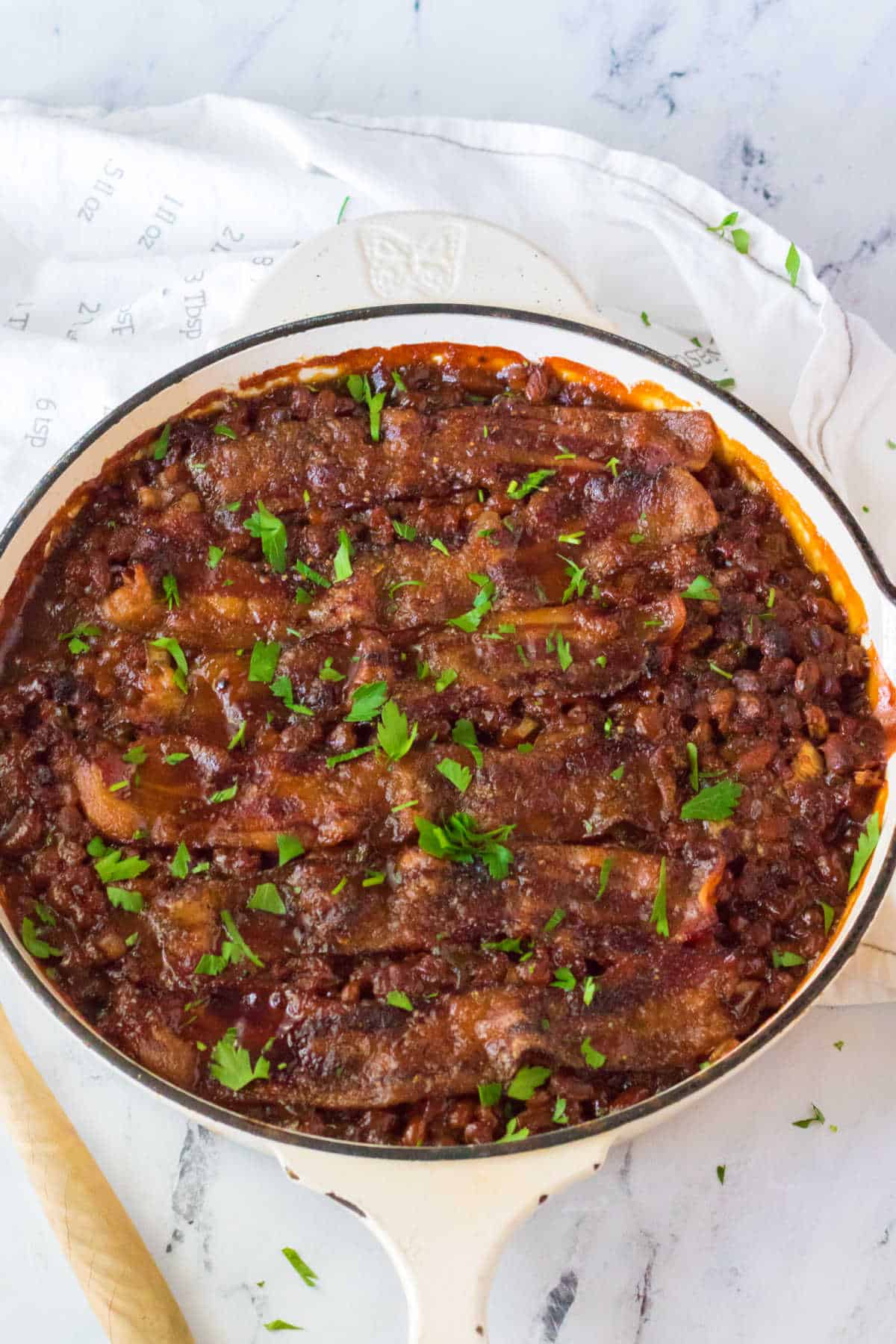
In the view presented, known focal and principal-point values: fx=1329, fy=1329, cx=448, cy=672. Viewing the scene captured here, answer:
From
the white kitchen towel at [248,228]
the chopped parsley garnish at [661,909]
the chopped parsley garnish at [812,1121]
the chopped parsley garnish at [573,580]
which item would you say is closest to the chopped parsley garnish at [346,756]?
the chopped parsley garnish at [573,580]

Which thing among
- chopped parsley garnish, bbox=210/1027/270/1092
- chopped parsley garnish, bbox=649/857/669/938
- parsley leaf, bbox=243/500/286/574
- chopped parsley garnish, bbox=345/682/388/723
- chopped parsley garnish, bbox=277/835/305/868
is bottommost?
chopped parsley garnish, bbox=210/1027/270/1092

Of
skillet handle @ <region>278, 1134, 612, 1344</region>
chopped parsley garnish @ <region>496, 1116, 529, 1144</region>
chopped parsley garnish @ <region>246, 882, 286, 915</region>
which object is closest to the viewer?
skillet handle @ <region>278, 1134, 612, 1344</region>

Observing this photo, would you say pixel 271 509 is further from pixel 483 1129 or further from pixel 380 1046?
pixel 483 1129

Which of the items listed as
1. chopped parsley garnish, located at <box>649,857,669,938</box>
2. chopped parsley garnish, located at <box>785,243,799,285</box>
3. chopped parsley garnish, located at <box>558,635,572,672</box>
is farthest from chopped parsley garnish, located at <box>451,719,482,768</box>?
chopped parsley garnish, located at <box>785,243,799,285</box>

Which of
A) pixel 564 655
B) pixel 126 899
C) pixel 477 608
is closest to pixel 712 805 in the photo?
pixel 564 655

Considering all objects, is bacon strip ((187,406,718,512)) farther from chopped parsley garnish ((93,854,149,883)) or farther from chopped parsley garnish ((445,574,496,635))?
chopped parsley garnish ((93,854,149,883))

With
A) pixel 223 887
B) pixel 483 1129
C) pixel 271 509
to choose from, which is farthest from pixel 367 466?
pixel 483 1129

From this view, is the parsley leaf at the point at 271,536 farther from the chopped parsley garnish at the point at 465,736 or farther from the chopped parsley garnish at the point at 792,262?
the chopped parsley garnish at the point at 792,262
